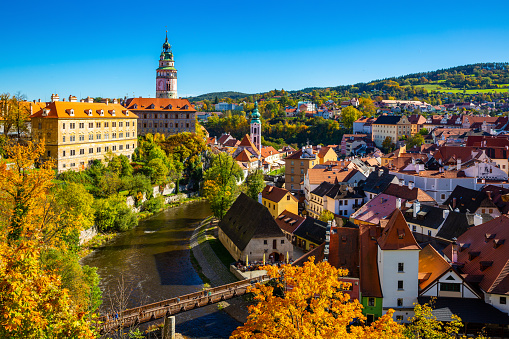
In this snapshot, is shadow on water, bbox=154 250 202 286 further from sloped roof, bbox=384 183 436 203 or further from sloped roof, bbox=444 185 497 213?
sloped roof, bbox=444 185 497 213

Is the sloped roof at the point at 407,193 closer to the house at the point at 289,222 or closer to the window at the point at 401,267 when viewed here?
the house at the point at 289,222

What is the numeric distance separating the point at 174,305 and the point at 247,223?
11558mm

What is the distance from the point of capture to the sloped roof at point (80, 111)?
5075cm

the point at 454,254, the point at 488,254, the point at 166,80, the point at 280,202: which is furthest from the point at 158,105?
the point at 488,254

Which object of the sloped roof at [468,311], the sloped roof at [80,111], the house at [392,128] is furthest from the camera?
the house at [392,128]

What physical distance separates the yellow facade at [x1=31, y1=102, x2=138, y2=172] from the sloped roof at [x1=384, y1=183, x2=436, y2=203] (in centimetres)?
3355

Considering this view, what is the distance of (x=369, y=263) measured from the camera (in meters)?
24.7

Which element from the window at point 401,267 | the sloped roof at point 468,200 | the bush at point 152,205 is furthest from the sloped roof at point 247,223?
the sloped roof at point 468,200

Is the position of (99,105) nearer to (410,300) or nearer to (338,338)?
(410,300)

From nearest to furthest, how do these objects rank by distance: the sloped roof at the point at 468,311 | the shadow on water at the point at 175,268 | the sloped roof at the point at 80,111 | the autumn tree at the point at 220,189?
the sloped roof at the point at 468,311
the shadow on water at the point at 175,268
the autumn tree at the point at 220,189
the sloped roof at the point at 80,111

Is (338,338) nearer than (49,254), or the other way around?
(338,338)

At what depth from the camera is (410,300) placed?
23.2 meters

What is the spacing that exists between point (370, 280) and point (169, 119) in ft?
182

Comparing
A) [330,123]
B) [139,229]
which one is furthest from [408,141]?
[139,229]
